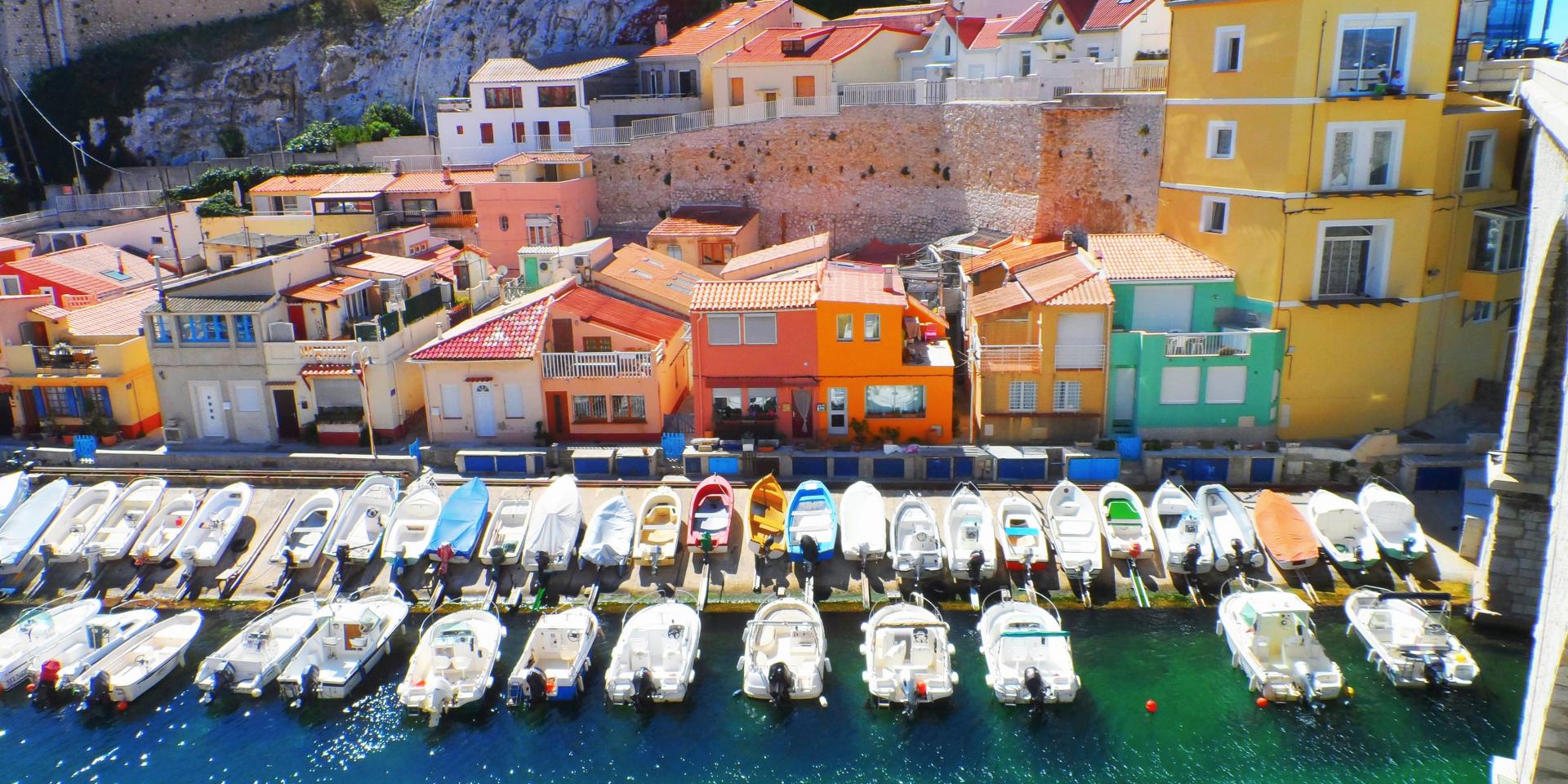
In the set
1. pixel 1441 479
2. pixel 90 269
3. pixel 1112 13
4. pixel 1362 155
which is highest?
pixel 1112 13

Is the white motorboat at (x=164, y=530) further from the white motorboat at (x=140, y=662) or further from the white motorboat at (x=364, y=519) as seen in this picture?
the white motorboat at (x=364, y=519)

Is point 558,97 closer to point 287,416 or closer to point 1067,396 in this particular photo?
point 287,416

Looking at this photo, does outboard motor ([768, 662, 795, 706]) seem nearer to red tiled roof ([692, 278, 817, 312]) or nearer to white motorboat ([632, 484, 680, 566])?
white motorboat ([632, 484, 680, 566])

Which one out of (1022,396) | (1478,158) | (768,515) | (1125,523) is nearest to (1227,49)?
(1478,158)

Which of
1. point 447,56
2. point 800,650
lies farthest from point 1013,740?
point 447,56

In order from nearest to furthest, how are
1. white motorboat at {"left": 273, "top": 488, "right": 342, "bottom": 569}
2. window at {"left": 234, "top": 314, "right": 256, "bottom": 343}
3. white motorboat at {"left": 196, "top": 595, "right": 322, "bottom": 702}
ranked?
white motorboat at {"left": 196, "top": 595, "right": 322, "bottom": 702}, white motorboat at {"left": 273, "top": 488, "right": 342, "bottom": 569}, window at {"left": 234, "top": 314, "right": 256, "bottom": 343}

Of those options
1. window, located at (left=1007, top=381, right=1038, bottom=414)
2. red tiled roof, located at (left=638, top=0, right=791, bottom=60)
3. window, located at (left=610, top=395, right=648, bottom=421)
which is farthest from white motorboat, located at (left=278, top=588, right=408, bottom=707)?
red tiled roof, located at (left=638, top=0, right=791, bottom=60)

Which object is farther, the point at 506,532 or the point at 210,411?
the point at 210,411
